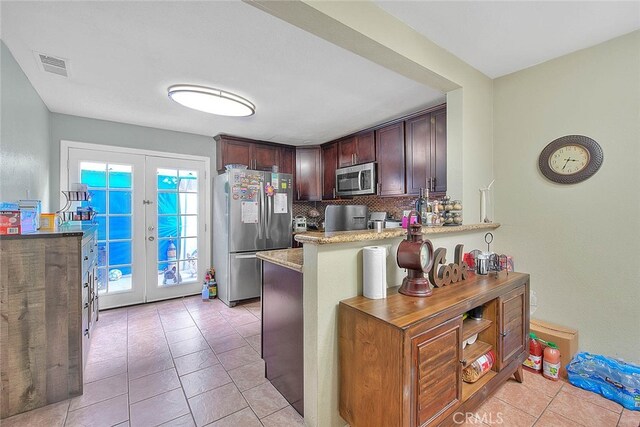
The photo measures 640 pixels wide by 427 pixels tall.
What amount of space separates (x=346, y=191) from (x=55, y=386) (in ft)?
11.4

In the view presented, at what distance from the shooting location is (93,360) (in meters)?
2.28

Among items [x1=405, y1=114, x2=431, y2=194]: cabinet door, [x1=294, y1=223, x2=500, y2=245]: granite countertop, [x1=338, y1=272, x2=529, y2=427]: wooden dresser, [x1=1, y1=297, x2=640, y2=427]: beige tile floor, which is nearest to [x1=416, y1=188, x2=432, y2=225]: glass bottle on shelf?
[x1=294, y1=223, x2=500, y2=245]: granite countertop

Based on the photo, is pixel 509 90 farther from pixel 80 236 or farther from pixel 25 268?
pixel 25 268

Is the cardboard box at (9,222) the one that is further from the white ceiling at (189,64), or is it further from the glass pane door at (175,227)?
the glass pane door at (175,227)

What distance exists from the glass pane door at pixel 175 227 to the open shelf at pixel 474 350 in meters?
3.63

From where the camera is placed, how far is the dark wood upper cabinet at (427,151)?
2.86m

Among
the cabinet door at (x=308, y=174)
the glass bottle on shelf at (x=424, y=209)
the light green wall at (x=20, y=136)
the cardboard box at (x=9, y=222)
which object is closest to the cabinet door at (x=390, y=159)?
the glass bottle on shelf at (x=424, y=209)

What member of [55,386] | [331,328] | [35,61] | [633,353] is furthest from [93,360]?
[633,353]

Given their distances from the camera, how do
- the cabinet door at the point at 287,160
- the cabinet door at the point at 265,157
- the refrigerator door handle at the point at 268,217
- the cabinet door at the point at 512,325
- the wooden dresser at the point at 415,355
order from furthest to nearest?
1. the cabinet door at the point at 287,160
2. the cabinet door at the point at 265,157
3. the refrigerator door handle at the point at 268,217
4. the cabinet door at the point at 512,325
5. the wooden dresser at the point at 415,355

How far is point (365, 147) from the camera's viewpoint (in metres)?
3.83

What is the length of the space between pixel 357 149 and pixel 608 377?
329 cm

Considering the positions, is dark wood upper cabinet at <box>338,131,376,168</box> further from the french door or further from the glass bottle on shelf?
the french door

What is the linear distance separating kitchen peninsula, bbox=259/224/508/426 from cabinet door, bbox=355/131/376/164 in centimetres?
238

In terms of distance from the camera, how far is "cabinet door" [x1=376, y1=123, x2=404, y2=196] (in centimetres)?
332
